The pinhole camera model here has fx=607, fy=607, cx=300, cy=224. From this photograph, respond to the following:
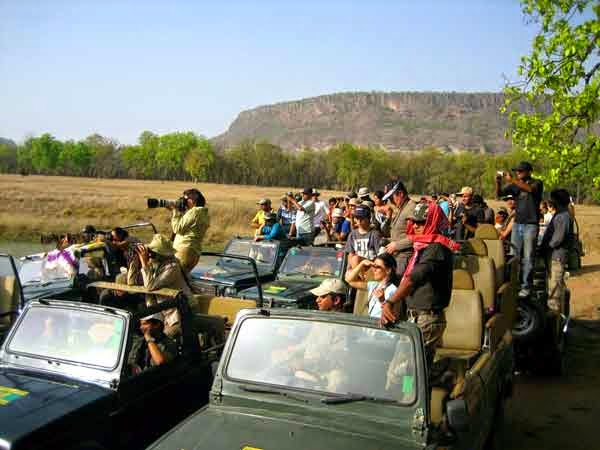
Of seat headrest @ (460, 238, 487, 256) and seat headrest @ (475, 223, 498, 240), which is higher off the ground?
seat headrest @ (475, 223, 498, 240)

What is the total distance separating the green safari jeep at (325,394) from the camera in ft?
11.2

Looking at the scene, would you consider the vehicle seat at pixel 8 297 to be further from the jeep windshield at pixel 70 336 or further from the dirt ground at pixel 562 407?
the dirt ground at pixel 562 407

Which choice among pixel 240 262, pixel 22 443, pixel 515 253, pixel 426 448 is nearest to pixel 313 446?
pixel 426 448

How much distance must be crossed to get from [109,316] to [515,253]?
20.5 ft

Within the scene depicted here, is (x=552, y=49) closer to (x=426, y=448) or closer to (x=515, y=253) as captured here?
(x=515, y=253)

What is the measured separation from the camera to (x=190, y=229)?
8242mm

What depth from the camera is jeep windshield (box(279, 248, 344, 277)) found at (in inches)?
392

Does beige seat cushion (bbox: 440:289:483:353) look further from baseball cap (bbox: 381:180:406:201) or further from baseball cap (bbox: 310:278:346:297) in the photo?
baseball cap (bbox: 381:180:406:201)

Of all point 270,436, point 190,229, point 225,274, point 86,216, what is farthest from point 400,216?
point 86,216

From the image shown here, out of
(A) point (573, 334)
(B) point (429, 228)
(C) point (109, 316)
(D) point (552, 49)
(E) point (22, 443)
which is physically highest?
(D) point (552, 49)

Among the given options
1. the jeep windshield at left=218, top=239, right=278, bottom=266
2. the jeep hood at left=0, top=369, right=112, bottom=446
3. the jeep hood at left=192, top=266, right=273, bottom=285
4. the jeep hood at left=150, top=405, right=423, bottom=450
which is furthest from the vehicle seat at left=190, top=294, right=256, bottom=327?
the jeep windshield at left=218, top=239, right=278, bottom=266

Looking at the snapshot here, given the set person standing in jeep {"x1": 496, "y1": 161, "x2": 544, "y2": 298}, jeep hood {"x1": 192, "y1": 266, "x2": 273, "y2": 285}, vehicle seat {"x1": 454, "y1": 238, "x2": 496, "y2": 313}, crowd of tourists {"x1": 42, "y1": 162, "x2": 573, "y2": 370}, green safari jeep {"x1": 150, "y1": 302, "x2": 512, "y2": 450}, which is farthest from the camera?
jeep hood {"x1": 192, "y1": 266, "x2": 273, "y2": 285}

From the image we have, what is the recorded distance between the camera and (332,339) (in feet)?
12.9

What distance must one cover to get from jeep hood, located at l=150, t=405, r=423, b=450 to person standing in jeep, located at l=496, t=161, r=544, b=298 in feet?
18.9
